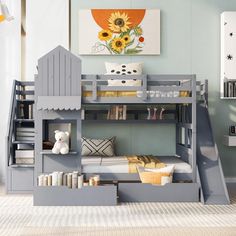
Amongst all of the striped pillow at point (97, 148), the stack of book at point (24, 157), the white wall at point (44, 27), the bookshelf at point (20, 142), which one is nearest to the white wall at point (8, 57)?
the white wall at point (44, 27)

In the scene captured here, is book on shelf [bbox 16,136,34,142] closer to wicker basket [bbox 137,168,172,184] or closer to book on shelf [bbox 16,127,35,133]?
book on shelf [bbox 16,127,35,133]

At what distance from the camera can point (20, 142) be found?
5.41 metres

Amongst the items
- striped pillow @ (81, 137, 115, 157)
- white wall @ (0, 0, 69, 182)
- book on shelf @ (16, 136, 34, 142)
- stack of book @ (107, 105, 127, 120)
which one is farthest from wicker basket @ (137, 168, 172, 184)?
white wall @ (0, 0, 69, 182)

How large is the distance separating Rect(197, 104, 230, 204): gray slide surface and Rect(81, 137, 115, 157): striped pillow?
3.60ft

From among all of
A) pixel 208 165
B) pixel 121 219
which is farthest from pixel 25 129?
pixel 208 165

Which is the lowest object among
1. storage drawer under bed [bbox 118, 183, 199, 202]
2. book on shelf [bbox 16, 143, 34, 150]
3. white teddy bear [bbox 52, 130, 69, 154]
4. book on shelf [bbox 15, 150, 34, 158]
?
storage drawer under bed [bbox 118, 183, 199, 202]

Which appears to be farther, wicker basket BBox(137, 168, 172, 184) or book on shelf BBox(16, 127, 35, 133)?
book on shelf BBox(16, 127, 35, 133)

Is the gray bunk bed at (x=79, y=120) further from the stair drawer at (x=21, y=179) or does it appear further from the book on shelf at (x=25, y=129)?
the book on shelf at (x=25, y=129)

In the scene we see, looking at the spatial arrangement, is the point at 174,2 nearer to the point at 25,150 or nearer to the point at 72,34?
the point at 72,34

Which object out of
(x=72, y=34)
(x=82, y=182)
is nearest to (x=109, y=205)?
(x=82, y=182)

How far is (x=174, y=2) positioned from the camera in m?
6.20

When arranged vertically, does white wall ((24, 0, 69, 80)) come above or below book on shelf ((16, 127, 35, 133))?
above

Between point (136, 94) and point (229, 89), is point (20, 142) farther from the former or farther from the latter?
point (229, 89)

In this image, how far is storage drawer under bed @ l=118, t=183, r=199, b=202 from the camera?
15.8 ft
